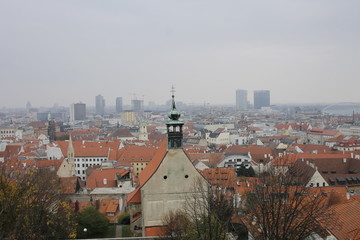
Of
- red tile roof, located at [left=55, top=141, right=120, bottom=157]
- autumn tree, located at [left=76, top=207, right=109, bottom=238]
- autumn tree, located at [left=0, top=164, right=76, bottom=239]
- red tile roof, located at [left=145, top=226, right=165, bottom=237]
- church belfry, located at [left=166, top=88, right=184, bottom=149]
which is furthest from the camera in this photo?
red tile roof, located at [left=55, top=141, right=120, bottom=157]

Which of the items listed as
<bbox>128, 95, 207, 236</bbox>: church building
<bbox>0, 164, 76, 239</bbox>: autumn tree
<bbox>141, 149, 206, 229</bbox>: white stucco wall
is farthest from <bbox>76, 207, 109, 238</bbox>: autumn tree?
<bbox>0, 164, 76, 239</bbox>: autumn tree

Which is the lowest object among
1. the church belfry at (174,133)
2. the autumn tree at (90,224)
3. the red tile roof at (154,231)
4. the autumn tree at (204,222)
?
the autumn tree at (90,224)

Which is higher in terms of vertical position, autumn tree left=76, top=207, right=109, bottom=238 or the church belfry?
the church belfry

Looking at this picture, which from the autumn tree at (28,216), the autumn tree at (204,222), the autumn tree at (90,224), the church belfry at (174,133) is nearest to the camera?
the autumn tree at (28,216)

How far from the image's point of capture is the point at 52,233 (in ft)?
84.9

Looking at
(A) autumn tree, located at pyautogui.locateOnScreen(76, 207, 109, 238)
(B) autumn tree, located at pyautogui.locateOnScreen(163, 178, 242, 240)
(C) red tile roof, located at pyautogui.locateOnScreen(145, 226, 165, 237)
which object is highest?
(B) autumn tree, located at pyautogui.locateOnScreen(163, 178, 242, 240)

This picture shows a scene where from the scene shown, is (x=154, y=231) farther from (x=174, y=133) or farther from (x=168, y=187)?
(x=174, y=133)

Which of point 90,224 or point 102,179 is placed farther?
point 102,179

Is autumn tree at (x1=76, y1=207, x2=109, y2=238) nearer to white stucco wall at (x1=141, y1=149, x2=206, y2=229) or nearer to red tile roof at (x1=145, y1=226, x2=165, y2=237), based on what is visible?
white stucco wall at (x1=141, y1=149, x2=206, y2=229)

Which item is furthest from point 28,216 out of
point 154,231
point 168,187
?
point 168,187

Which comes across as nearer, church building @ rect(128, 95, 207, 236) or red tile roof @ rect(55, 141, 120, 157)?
church building @ rect(128, 95, 207, 236)

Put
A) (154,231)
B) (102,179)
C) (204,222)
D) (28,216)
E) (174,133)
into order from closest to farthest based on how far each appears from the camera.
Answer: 1. (204,222)
2. (28,216)
3. (154,231)
4. (174,133)
5. (102,179)

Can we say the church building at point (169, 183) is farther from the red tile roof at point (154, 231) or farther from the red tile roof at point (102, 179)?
the red tile roof at point (102, 179)

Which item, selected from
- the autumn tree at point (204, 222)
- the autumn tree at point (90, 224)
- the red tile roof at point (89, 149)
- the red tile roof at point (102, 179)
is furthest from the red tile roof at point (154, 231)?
the red tile roof at point (89, 149)
